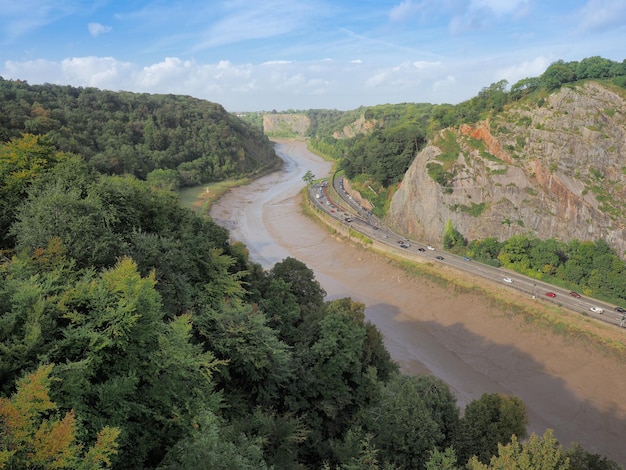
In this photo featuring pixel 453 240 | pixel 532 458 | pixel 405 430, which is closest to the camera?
pixel 532 458

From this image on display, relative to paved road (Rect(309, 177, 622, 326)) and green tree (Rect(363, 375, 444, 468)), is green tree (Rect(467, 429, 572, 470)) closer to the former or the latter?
green tree (Rect(363, 375, 444, 468))

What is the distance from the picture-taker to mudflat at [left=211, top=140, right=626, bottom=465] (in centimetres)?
2370

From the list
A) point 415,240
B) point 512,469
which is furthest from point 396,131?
point 512,469

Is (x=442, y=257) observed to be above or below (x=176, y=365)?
below

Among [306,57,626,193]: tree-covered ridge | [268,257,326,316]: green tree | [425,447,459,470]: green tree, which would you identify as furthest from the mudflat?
[306,57,626,193]: tree-covered ridge

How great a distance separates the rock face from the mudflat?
397 inches

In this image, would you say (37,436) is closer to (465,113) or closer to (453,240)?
(453,240)

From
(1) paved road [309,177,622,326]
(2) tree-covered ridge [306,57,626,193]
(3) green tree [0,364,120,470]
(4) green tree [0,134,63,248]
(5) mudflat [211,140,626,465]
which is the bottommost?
(5) mudflat [211,140,626,465]

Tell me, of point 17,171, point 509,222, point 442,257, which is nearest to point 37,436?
point 17,171

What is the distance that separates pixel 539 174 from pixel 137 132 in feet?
256

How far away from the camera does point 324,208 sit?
6262cm

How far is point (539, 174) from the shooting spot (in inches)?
1567

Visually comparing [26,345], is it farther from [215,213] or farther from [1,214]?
[215,213]

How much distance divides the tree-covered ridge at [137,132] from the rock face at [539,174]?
131ft
